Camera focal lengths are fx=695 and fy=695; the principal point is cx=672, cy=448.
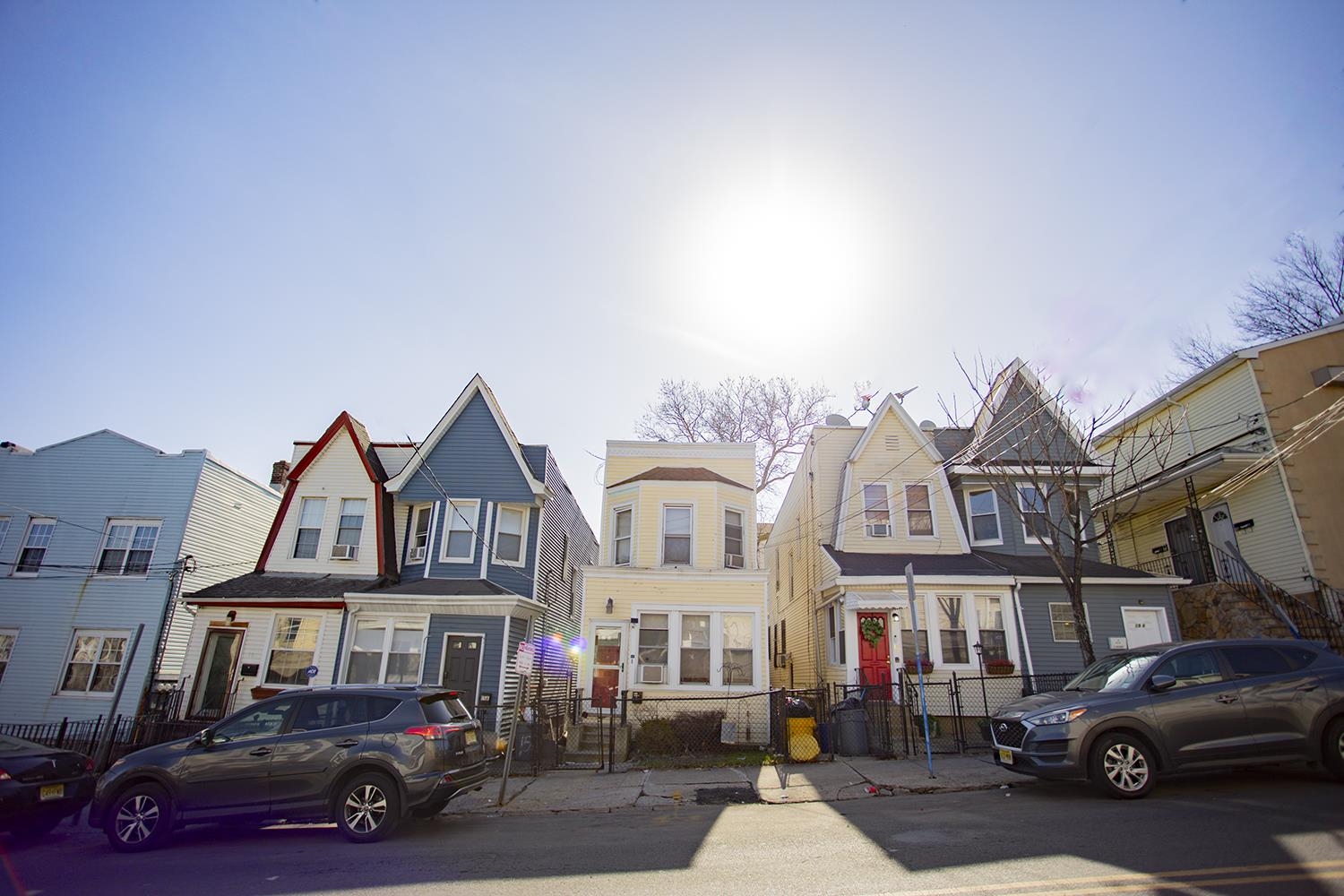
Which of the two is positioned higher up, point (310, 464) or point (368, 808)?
point (310, 464)

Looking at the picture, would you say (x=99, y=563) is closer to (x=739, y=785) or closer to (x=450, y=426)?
(x=450, y=426)

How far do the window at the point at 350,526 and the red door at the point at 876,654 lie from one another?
13959 millimetres

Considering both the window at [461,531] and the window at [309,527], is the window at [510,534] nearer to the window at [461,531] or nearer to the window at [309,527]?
the window at [461,531]

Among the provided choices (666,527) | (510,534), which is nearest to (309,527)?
(510,534)

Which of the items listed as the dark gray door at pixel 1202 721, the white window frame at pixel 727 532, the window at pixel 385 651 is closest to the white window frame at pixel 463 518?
the window at pixel 385 651

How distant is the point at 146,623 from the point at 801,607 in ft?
63.2

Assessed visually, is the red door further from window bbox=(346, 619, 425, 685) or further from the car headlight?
window bbox=(346, 619, 425, 685)

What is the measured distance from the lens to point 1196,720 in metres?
8.72

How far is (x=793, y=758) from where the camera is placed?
1361cm

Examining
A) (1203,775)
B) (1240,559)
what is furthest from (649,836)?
(1240,559)

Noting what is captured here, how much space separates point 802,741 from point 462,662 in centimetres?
871

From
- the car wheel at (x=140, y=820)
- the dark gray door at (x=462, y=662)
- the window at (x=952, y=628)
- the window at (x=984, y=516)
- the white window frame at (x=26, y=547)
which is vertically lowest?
the car wheel at (x=140, y=820)

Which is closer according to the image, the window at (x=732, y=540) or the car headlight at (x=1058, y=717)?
the car headlight at (x=1058, y=717)

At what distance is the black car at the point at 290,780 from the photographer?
8.66 metres
